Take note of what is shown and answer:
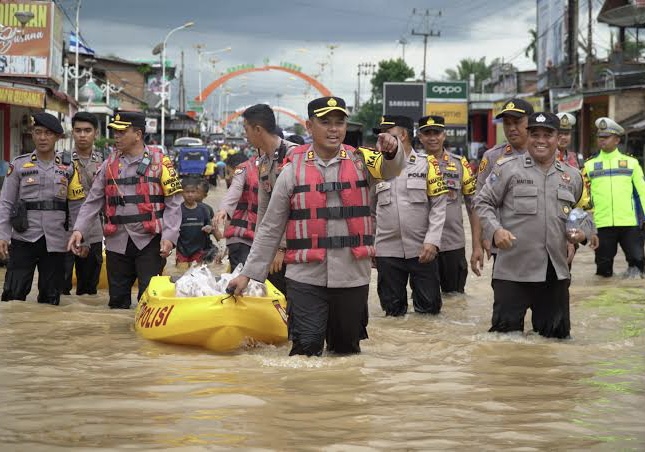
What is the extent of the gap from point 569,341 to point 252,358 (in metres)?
2.44

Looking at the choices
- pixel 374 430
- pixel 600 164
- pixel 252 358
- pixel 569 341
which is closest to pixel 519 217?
pixel 569 341

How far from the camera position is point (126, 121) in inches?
332

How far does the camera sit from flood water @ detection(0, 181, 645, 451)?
4738 mm

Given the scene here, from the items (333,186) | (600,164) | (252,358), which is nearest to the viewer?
(333,186)

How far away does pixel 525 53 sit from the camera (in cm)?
6128

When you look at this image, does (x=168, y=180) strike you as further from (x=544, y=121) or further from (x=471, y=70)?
(x=471, y=70)

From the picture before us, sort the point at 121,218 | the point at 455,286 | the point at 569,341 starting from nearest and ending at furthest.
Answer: the point at 569,341 < the point at 121,218 < the point at 455,286

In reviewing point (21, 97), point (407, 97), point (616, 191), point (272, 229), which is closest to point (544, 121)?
point (272, 229)

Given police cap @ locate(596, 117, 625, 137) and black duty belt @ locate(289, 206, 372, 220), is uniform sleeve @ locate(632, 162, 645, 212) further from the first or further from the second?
black duty belt @ locate(289, 206, 372, 220)

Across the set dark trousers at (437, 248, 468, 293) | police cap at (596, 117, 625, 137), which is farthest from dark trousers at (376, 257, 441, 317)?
police cap at (596, 117, 625, 137)

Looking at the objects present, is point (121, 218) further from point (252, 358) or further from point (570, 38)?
point (570, 38)

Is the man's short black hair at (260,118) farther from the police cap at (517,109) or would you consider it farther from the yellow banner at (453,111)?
the yellow banner at (453,111)

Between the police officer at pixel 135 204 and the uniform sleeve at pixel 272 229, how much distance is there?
217cm

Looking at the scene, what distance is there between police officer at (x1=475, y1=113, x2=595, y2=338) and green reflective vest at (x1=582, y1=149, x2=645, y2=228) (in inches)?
200
